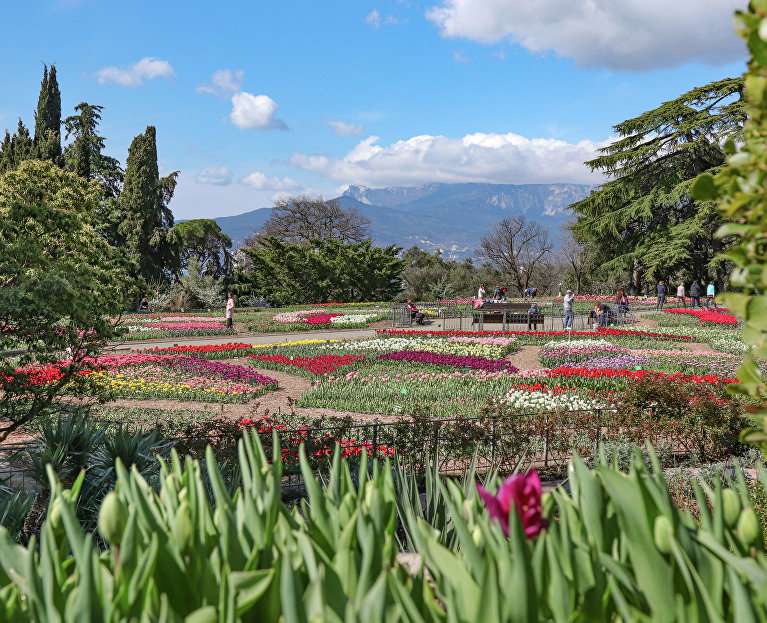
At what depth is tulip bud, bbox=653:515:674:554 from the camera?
127 centimetres

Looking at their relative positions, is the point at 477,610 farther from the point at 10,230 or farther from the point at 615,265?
the point at 615,265

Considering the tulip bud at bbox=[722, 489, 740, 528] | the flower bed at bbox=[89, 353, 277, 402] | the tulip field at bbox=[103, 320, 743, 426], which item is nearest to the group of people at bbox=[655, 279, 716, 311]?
the tulip field at bbox=[103, 320, 743, 426]

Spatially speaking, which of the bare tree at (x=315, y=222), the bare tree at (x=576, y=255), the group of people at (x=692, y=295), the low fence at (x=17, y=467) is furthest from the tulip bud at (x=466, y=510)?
the bare tree at (x=315, y=222)

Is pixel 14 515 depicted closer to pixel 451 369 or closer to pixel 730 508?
pixel 730 508

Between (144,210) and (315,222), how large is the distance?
20771 mm

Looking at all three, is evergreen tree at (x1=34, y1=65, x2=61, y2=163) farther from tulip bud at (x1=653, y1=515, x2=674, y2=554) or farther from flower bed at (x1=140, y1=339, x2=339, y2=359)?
tulip bud at (x1=653, y1=515, x2=674, y2=554)

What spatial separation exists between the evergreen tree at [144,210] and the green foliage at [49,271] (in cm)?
2977

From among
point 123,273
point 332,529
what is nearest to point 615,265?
point 123,273

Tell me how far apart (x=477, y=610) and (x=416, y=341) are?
15325mm

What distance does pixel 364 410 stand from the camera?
9312 mm

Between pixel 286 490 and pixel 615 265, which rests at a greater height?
pixel 615 265

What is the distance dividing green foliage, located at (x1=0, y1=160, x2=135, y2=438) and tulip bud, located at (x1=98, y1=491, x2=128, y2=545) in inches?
162

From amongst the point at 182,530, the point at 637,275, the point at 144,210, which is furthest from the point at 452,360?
the point at 637,275

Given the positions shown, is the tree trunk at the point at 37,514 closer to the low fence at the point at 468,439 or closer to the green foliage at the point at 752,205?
the low fence at the point at 468,439
